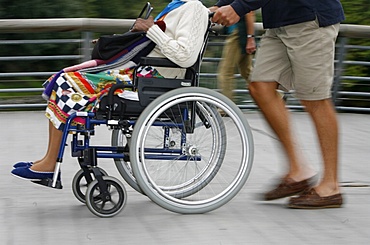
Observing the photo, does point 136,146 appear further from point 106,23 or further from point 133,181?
point 106,23

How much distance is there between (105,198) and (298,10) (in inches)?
66.0

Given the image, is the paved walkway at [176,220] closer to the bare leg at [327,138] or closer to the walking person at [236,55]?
the bare leg at [327,138]

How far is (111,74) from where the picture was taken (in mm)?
4652

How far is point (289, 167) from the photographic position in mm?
5109

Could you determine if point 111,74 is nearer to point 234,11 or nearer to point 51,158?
point 51,158

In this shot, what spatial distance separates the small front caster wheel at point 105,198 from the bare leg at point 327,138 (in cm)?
130

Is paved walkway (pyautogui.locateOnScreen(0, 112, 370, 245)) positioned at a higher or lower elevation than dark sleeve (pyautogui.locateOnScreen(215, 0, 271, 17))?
lower

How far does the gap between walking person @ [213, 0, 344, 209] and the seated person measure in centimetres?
22

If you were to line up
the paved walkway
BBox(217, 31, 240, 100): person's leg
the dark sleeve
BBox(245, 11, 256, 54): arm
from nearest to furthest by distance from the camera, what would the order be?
the paved walkway
the dark sleeve
BBox(245, 11, 256, 54): arm
BBox(217, 31, 240, 100): person's leg

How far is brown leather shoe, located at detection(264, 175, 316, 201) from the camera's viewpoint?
5.04 m

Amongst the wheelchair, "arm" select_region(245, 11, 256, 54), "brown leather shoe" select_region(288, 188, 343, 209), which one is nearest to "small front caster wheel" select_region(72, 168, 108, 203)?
the wheelchair

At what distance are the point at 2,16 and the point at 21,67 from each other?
0.73m

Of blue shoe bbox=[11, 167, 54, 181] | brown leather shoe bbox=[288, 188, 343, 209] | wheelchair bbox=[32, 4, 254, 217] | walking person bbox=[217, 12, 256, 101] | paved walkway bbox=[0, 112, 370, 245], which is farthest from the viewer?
walking person bbox=[217, 12, 256, 101]

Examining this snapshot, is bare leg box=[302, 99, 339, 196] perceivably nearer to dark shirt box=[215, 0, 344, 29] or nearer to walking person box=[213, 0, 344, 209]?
walking person box=[213, 0, 344, 209]
